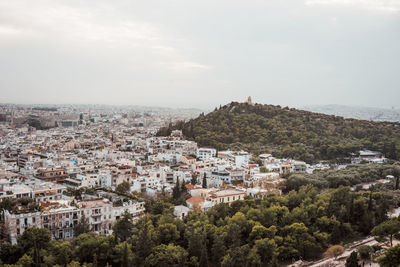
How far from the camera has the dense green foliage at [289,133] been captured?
117ft

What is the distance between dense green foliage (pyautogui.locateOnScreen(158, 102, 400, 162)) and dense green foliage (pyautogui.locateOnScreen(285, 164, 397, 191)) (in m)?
6.49

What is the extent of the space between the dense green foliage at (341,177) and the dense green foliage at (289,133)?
6489 mm

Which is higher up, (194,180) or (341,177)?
(341,177)

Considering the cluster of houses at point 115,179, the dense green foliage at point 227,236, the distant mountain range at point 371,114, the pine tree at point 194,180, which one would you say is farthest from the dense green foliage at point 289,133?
the distant mountain range at point 371,114

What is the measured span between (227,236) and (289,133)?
27.7 meters

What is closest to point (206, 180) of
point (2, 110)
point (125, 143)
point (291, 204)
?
point (291, 204)

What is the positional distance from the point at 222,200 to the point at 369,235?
733 cm

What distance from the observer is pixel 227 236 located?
48.9 ft

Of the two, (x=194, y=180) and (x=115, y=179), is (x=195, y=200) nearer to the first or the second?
(x=194, y=180)

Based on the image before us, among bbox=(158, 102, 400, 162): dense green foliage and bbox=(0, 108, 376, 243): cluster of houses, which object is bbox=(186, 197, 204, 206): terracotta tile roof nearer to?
bbox=(0, 108, 376, 243): cluster of houses

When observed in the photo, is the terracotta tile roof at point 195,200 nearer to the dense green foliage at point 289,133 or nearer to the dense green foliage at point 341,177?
the dense green foliage at point 341,177

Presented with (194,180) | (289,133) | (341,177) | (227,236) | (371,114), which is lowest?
(227,236)

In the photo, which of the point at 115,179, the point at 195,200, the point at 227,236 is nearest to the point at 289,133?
the point at 115,179

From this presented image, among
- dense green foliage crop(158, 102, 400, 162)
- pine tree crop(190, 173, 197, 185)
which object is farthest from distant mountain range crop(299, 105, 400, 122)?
pine tree crop(190, 173, 197, 185)
